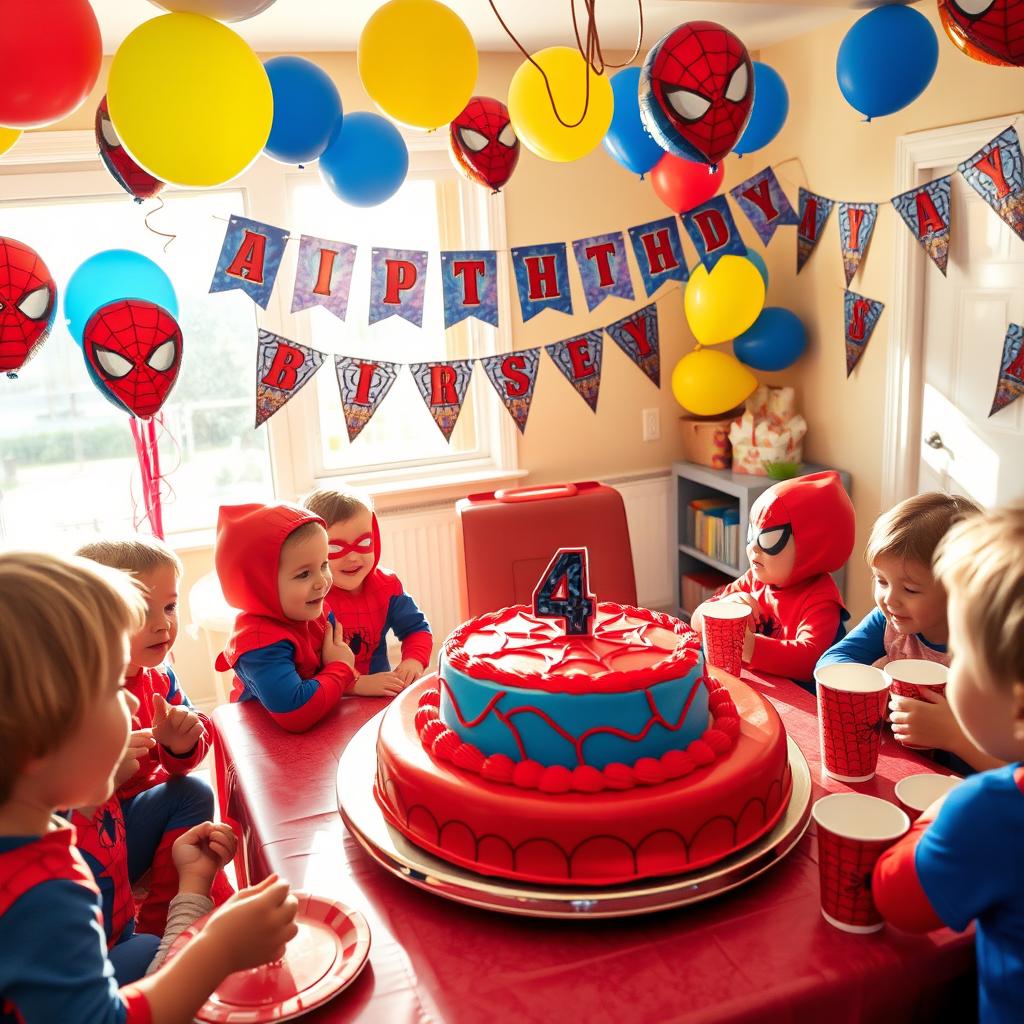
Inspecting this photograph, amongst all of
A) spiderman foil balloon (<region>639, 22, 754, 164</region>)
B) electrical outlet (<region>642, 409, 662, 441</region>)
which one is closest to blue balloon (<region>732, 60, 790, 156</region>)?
spiderman foil balloon (<region>639, 22, 754, 164</region>)

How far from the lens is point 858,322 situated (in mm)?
3889

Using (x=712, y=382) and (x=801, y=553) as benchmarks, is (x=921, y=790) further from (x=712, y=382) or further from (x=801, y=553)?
(x=712, y=382)

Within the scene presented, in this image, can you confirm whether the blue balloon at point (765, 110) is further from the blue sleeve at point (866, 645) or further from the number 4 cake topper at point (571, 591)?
the number 4 cake topper at point (571, 591)

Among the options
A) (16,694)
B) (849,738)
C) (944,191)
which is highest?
(944,191)

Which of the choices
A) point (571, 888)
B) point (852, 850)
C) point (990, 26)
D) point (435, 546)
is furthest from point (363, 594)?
point (990, 26)

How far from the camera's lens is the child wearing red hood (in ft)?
6.48

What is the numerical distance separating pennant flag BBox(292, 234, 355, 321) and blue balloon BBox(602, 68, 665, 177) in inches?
34.3

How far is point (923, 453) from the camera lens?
3.88 metres

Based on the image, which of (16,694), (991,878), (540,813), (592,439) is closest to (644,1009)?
(540,813)

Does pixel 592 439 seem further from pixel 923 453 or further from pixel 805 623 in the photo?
pixel 805 623

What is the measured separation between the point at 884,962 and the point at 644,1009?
0.30m

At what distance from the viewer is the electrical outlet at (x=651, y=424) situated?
4.60m

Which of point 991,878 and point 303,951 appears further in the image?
point 303,951

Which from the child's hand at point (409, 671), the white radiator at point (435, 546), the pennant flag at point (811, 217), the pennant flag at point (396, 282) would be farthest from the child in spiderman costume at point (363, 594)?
the pennant flag at point (811, 217)
